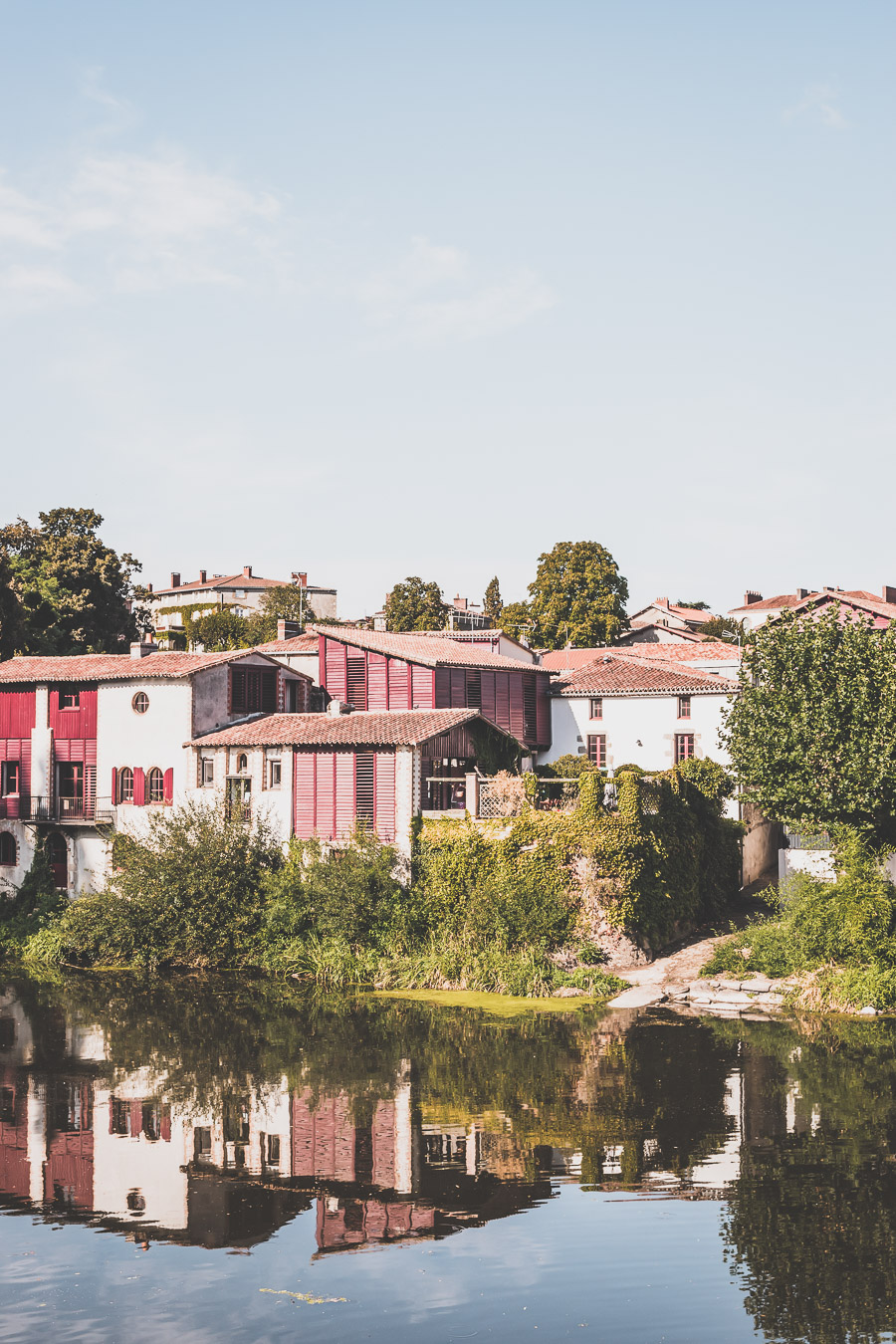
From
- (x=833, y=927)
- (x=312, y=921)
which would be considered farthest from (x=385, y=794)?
(x=833, y=927)

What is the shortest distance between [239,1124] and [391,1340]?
9456 mm

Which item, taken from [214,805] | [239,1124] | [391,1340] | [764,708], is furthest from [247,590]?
[391,1340]

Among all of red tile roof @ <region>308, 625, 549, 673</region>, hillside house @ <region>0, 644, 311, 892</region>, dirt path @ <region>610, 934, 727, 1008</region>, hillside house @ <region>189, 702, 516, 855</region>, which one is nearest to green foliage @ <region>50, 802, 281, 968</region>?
hillside house @ <region>189, 702, 516, 855</region>

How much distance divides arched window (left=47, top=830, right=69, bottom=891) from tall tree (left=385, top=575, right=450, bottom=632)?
47793mm

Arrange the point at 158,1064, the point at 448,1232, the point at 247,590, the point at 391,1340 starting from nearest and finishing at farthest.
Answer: the point at 391,1340
the point at 448,1232
the point at 158,1064
the point at 247,590

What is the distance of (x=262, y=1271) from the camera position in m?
17.2

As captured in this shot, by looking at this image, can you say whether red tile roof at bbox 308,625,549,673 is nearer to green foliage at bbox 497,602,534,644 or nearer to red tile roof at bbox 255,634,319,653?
red tile roof at bbox 255,634,319,653

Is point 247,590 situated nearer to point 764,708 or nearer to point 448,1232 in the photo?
point 764,708

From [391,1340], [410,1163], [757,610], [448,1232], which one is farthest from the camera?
[757,610]

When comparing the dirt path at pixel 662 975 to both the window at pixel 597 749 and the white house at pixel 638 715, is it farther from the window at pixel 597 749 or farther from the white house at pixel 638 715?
the window at pixel 597 749

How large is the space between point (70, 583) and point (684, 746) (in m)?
31.2

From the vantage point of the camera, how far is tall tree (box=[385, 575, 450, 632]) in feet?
303

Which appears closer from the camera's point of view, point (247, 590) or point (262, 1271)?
point (262, 1271)

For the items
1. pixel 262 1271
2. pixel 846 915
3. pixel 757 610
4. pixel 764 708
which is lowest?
pixel 262 1271
